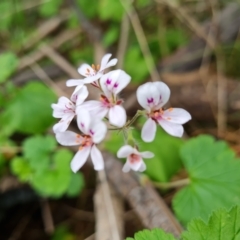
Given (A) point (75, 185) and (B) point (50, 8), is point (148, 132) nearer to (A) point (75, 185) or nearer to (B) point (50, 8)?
(A) point (75, 185)

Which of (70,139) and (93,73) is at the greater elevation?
(93,73)

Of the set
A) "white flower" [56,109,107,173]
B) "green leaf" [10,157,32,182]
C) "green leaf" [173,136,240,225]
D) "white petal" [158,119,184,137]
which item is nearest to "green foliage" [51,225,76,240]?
Answer: "green leaf" [10,157,32,182]

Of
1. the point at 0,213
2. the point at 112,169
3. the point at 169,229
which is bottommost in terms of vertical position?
the point at 169,229

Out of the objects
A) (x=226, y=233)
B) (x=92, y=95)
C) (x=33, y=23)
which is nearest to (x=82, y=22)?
(x=92, y=95)

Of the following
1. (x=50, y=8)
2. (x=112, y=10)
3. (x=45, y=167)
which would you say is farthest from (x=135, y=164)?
(x=50, y=8)

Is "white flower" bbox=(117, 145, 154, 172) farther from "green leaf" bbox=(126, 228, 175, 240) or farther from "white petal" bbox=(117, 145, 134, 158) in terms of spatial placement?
"green leaf" bbox=(126, 228, 175, 240)

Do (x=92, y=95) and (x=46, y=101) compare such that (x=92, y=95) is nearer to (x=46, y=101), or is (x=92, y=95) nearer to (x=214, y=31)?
(x=46, y=101)
